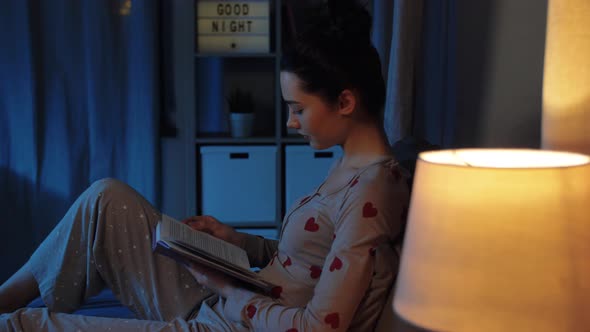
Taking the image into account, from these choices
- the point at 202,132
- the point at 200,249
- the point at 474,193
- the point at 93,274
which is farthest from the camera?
the point at 202,132

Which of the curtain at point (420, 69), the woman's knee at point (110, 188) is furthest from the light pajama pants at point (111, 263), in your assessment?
the curtain at point (420, 69)

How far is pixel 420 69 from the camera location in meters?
1.76

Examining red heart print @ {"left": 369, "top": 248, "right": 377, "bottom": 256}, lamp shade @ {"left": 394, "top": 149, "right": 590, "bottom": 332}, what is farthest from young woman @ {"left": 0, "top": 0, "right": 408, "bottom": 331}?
lamp shade @ {"left": 394, "top": 149, "right": 590, "bottom": 332}

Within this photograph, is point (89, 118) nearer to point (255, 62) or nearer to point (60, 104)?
point (60, 104)

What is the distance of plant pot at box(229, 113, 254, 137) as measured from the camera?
3297 millimetres

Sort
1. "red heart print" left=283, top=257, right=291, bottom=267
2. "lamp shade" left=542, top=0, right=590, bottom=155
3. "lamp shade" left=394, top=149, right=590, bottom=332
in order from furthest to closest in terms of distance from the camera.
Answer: "red heart print" left=283, top=257, right=291, bottom=267
"lamp shade" left=542, top=0, right=590, bottom=155
"lamp shade" left=394, top=149, right=590, bottom=332

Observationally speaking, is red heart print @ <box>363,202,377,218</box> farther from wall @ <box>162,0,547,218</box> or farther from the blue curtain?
the blue curtain

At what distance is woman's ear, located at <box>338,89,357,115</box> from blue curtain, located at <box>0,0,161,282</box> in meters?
2.04

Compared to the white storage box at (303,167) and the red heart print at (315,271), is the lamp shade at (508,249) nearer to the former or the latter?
the red heart print at (315,271)

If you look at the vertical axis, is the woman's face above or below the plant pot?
above

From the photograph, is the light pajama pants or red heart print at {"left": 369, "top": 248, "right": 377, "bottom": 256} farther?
the light pajama pants

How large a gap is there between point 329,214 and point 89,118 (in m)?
2.14

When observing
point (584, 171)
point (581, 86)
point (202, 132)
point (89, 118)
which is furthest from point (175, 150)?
point (584, 171)

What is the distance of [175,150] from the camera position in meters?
3.42
